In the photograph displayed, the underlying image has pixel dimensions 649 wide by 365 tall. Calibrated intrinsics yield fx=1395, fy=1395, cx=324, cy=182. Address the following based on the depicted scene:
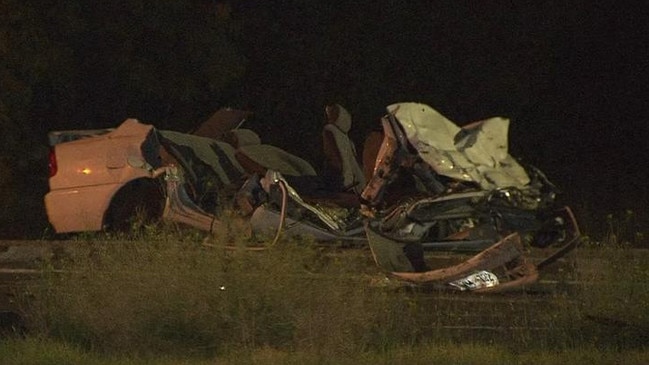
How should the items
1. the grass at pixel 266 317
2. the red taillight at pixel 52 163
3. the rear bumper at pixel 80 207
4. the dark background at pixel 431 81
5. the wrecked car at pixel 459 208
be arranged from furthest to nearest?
the dark background at pixel 431 81 < the red taillight at pixel 52 163 < the rear bumper at pixel 80 207 < the wrecked car at pixel 459 208 < the grass at pixel 266 317

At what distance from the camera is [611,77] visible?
2533 cm

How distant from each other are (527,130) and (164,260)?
15841 millimetres

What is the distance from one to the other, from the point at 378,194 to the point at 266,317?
3.80m

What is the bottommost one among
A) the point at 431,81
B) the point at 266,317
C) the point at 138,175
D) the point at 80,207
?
the point at 431,81

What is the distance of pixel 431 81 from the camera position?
2462cm

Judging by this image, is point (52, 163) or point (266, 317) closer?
point (266, 317)

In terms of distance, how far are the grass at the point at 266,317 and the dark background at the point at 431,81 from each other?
38.5 feet

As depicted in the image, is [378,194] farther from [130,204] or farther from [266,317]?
[266,317]

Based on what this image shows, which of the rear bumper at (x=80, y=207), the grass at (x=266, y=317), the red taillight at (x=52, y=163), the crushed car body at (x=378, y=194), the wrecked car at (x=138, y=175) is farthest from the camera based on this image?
the red taillight at (x=52, y=163)

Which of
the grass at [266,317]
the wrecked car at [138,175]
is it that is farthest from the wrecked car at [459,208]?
the wrecked car at [138,175]

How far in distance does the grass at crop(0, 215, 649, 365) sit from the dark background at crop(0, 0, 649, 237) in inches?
461

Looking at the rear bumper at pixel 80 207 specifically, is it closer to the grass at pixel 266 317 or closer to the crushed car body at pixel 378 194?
the crushed car body at pixel 378 194

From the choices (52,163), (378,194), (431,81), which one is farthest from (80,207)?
(431,81)

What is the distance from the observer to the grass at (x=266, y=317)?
9.41 m
